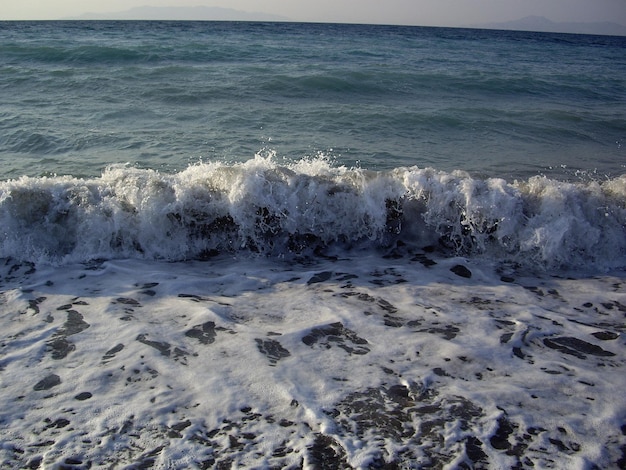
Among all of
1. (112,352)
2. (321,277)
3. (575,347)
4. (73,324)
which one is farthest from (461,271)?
(73,324)

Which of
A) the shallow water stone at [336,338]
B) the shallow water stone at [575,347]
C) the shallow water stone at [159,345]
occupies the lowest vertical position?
the shallow water stone at [159,345]

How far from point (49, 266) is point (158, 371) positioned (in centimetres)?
237

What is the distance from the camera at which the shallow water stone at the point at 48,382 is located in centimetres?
335

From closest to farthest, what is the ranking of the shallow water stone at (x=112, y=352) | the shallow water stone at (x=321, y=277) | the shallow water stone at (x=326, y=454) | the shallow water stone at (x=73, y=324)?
1. the shallow water stone at (x=326, y=454)
2. the shallow water stone at (x=112, y=352)
3. the shallow water stone at (x=73, y=324)
4. the shallow water stone at (x=321, y=277)

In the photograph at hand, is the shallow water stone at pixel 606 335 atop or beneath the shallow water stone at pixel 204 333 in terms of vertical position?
atop

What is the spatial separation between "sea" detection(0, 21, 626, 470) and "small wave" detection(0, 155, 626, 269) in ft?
0.08

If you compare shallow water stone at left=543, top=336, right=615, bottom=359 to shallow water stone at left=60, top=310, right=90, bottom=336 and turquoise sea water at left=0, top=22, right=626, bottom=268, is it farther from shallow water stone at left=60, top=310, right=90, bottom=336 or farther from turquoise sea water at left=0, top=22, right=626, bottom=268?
shallow water stone at left=60, top=310, right=90, bottom=336

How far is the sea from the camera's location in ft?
9.77

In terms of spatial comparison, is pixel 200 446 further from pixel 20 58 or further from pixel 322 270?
pixel 20 58

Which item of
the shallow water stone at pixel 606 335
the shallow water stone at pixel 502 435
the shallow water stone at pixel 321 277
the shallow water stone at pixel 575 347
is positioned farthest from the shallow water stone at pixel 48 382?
the shallow water stone at pixel 606 335

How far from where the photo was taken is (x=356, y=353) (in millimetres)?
3766

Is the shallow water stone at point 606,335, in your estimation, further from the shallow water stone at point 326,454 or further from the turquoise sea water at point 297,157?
the shallow water stone at point 326,454

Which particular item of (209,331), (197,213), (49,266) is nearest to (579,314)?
(209,331)

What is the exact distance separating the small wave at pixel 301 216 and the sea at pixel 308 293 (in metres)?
0.02
